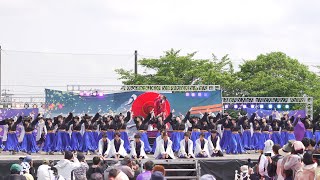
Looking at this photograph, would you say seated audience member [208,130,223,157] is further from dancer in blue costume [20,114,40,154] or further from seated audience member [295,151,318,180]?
seated audience member [295,151,318,180]

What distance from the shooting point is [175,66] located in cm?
3797

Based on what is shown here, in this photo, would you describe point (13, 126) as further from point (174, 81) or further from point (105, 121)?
point (174, 81)

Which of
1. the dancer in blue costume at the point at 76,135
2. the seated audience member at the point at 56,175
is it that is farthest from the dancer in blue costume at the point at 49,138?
the seated audience member at the point at 56,175

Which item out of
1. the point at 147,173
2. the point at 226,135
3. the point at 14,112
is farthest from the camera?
the point at 14,112

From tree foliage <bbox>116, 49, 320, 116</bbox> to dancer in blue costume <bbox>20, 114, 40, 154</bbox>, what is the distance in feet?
59.2

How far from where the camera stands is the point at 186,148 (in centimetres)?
1725

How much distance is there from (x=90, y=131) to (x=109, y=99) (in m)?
5.18

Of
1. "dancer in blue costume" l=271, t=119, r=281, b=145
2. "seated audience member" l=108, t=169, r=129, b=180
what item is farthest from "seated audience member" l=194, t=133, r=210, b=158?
"seated audience member" l=108, t=169, r=129, b=180

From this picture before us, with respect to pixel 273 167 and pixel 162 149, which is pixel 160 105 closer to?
pixel 162 149

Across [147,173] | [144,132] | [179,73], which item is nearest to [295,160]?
[147,173]

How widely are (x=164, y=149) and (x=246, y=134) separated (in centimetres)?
386

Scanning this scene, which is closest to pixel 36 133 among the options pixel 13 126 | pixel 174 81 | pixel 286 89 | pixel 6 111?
pixel 13 126

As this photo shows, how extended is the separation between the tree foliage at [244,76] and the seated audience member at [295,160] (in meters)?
27.7

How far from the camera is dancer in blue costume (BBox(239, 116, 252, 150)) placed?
64.6ft
